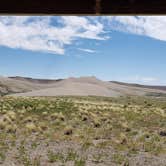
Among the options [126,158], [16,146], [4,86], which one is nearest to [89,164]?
[126,158]

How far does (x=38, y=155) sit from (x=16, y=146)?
244 cm

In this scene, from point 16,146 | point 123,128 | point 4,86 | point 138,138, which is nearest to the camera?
point 16,146

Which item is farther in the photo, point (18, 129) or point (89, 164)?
point (18, 129)

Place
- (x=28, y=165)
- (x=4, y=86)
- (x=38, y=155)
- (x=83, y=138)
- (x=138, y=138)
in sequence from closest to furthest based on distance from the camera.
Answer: (x=28, y=165) → (x=38, y=155) → (x=83, y=138) → (x=138, y=138) → (x=4, y=86)

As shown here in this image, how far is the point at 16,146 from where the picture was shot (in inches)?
663

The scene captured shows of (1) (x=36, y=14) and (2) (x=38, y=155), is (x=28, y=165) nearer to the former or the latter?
(2) (x=38, y=155)
